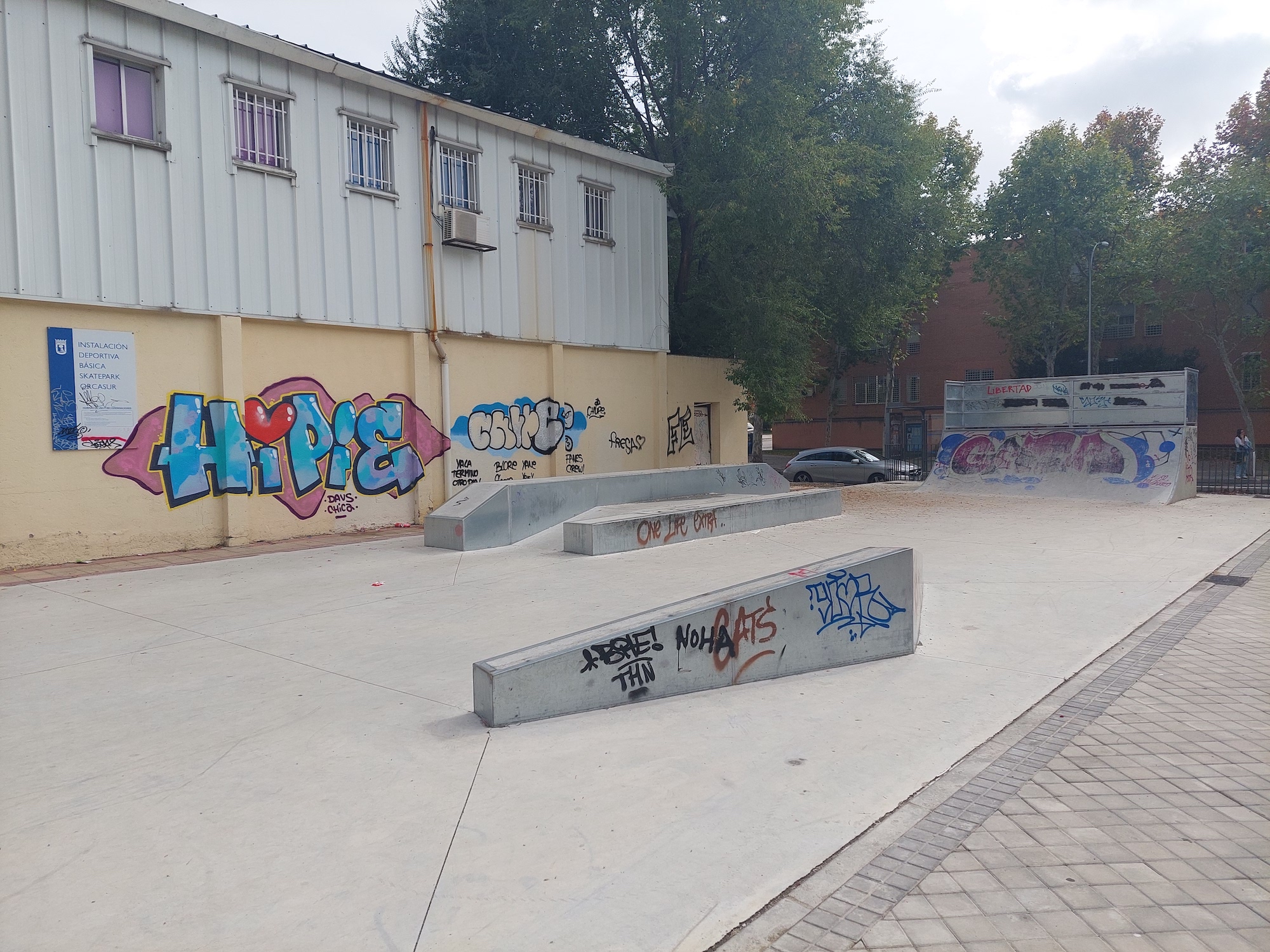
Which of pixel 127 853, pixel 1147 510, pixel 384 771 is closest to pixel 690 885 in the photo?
pixel 384 771

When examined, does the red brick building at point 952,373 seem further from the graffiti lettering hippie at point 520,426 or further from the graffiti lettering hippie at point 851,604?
the graffiti lettering hippie at point 851,604

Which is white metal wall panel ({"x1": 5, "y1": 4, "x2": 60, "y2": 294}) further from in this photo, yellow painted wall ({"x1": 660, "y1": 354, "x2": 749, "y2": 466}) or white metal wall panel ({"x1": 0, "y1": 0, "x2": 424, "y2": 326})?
yellow painted wall ({"x1": 660, "y1": 354, "x2": 749, "y2": 466})

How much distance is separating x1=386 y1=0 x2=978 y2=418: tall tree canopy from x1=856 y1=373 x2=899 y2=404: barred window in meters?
23.9

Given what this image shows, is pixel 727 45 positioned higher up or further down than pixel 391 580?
higher up

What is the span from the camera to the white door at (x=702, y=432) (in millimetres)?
21781

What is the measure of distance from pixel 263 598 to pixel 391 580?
138 cm

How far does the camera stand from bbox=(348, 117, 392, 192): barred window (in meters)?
14.3

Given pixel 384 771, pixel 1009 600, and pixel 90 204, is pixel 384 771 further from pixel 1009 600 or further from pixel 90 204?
pixel 90 204

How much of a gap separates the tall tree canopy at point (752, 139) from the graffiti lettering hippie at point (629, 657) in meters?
15.3

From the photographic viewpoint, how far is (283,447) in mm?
13273

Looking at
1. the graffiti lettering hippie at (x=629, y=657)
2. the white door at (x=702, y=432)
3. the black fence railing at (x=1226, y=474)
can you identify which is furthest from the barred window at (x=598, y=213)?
the black fence railing at (x=1226, y=474)

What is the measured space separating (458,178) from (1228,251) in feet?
104

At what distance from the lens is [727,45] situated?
19.9m

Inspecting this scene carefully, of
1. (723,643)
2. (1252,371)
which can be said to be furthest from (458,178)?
(1252,371)
